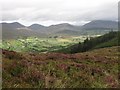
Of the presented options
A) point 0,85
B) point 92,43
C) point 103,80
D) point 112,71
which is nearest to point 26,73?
point 0,85

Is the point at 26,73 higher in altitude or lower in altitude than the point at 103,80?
higher

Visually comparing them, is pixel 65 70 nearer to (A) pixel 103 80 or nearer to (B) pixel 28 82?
(A) pixel 103 80

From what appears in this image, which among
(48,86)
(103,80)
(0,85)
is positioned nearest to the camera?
(0,85)

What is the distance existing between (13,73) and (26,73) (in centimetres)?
67

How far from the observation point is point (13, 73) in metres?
13.0

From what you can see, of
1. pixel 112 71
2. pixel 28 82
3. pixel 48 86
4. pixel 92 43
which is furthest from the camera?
pixel 92 43

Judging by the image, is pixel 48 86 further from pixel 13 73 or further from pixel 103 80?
pixel 103 80

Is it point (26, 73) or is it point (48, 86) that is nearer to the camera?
point (48, 86)

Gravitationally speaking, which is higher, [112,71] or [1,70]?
[1,70]

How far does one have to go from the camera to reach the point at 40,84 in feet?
36.7

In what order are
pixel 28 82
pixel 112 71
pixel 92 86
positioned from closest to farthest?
pixel 28 82 < pixel 92 86 < pixel 112 71

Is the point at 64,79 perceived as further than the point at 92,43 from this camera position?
No

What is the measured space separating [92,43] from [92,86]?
176528mm

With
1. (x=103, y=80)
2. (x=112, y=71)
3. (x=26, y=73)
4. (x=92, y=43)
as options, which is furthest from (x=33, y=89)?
(x=92, y=43)
